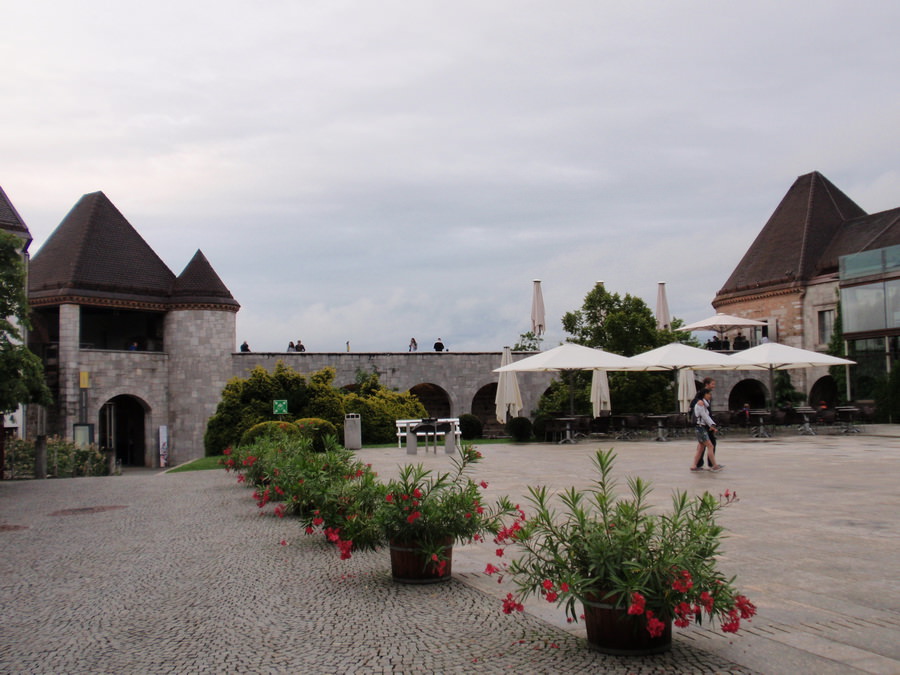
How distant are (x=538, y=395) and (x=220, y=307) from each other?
48.9 feet

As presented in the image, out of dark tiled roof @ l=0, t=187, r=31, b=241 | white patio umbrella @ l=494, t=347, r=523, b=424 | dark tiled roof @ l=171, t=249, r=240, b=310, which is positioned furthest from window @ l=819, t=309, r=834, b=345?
dark tiled roof @ l=0, t=187, r=31, b=241

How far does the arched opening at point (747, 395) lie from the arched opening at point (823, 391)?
114 inches

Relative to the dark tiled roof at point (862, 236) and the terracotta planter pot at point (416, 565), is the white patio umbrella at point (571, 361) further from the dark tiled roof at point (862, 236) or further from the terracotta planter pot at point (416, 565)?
the dark tiled roof at point (862, 236)

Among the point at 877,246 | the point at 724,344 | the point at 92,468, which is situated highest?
the point at 877,246

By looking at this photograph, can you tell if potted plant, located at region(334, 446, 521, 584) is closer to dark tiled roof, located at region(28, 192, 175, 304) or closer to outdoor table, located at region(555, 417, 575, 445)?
outdoor table, located at region(555, 417, 575, 445)

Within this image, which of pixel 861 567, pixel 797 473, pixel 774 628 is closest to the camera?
pixel 774 628

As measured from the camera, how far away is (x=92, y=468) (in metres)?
22.3

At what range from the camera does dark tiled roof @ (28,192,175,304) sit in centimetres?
3538

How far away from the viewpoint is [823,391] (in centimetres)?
4062

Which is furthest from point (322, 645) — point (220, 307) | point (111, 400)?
point (111, 400)

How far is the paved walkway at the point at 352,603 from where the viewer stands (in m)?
4.22

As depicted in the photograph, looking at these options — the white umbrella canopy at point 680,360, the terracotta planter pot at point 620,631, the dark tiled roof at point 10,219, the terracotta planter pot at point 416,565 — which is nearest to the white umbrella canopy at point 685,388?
the white umbrella canopy at point 680,360

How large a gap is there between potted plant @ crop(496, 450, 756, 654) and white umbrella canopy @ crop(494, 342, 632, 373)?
18.2 m

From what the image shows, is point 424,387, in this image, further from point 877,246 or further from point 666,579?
point 666,579
